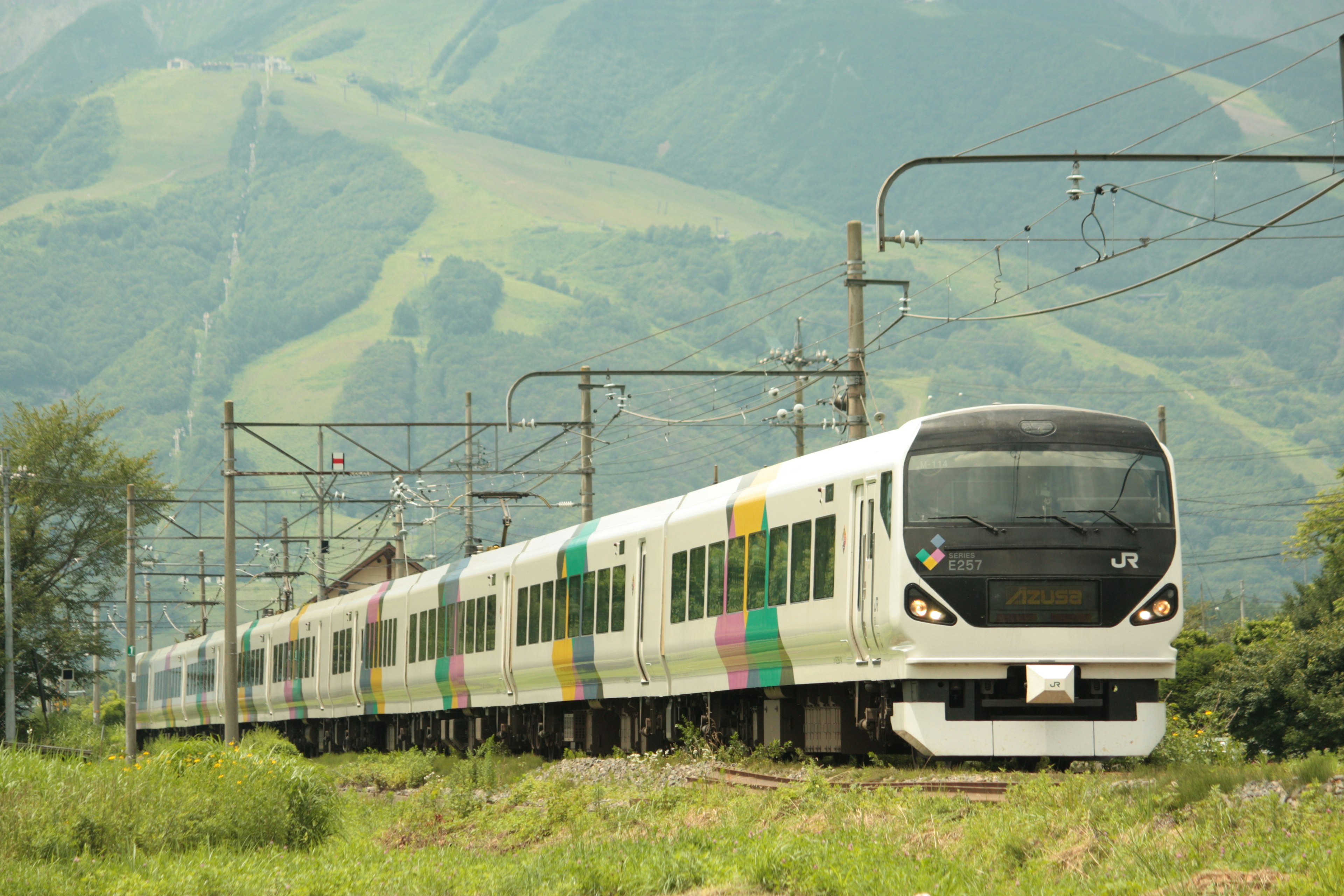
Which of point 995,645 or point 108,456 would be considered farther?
point 108,456

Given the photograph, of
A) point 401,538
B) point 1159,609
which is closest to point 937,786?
point 1159,609

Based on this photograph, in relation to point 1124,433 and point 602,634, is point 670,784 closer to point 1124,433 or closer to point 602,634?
point 1124,433

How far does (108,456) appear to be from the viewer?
2613 inches

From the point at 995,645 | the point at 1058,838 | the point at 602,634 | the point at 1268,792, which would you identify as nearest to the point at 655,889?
the point at 1058,838

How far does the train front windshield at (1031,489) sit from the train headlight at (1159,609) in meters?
0.57

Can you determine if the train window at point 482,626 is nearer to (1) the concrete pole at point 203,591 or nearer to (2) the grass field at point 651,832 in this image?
(2) the grass field at point 651,832

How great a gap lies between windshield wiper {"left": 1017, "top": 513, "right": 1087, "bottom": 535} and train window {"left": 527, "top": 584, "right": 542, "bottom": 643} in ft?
39.1

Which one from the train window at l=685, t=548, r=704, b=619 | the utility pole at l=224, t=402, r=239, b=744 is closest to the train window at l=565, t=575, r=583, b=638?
the train window at l=685, t=548, r=704, b=619

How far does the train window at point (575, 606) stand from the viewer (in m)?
23.5

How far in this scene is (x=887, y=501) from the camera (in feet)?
48.9

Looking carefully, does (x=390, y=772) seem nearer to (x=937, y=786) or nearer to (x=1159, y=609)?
(x=1159, y=609)

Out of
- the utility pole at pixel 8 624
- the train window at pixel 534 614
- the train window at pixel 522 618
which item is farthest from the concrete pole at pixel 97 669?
the train window at pixel 534 614

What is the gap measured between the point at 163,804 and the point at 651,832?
515 cm

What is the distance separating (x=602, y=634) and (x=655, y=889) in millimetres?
11718
